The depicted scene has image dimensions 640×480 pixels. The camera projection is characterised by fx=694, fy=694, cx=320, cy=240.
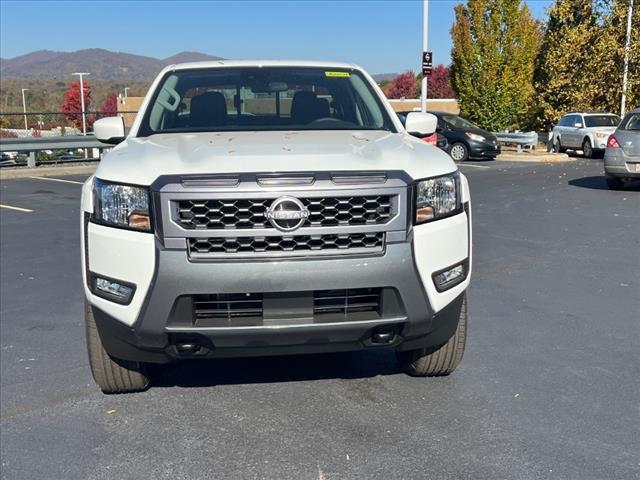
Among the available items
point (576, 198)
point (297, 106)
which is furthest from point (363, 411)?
point (576, 198)

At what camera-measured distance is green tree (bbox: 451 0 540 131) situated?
26.0 metres

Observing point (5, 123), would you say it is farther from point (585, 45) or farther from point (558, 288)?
point (558, 288)

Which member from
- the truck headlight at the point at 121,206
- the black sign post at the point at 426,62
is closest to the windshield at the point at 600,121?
the black sign post at the point at 426,62

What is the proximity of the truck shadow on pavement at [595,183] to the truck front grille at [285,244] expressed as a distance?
11990 mm

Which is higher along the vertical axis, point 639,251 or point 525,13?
Result: point 525,13

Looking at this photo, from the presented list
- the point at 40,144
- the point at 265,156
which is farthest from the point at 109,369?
the point at 40,144

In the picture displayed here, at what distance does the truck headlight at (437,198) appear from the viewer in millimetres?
3195

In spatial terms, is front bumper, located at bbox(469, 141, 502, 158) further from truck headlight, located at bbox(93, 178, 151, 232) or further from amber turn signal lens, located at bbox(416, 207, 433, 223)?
truck headlight, located at bbox(93, 178, 151, 232)

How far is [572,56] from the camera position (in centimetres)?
2756

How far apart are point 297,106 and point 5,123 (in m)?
31.8

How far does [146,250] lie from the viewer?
3.02 meters

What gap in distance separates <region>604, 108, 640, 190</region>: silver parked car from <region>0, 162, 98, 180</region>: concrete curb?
11.5 metres

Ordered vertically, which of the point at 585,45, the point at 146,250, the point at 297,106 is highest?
the point at 585,45

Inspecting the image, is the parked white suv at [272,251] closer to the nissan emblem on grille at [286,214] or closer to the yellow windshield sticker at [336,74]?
the nissan emblem on grille at [286,214]
